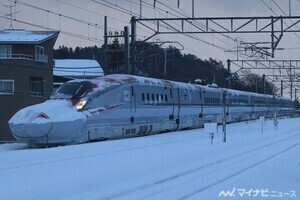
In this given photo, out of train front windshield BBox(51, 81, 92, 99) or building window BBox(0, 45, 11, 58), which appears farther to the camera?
building window BBox(0, 45, 11, 58)

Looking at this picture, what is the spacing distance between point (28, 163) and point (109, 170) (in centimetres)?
225

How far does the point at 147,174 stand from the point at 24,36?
43.7 meters

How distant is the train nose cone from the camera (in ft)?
63.5

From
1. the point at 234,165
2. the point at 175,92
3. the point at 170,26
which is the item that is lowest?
the point at 234,165

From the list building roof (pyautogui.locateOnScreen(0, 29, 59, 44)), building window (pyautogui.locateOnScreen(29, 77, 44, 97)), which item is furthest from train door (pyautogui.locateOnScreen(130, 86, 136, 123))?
building roof (pyautogui.locateOnScreen(0, 29, 59, 44))

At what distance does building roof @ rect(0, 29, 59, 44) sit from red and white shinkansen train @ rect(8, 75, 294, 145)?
2104cm

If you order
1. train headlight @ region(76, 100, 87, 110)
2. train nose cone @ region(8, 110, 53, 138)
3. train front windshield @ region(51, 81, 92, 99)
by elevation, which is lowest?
train nose cone @ region(8, 110, 53, 138)

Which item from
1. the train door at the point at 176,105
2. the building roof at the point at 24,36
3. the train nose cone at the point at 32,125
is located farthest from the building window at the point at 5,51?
the train nose cone at the point at 32,125

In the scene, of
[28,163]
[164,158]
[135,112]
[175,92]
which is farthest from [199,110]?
[28,163]

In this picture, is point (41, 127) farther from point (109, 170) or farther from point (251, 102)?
point (251, 102)

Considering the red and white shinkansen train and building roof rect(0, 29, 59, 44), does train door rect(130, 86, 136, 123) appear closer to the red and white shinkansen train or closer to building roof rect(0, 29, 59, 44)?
the red and white shinkansen train

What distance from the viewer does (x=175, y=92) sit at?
33.1 meters

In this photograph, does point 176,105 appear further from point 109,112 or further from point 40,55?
point 40,55

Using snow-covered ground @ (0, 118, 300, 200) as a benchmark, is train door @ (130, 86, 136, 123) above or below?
above
